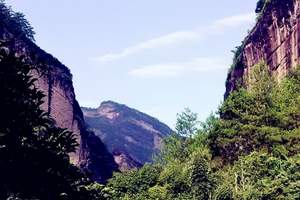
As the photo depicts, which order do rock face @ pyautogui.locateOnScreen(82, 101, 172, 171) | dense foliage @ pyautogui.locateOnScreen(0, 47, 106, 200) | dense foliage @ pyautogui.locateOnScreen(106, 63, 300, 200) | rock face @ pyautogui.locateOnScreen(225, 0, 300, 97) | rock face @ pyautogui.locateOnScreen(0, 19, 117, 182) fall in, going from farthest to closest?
rock face @ pyautogui.locateOnScreen(82, 101, 172, 171)
rock face @ pyautogui.locateOnScreen(0, 19, 117, 182)
rock face @ pyautogui.locateOnScreen(225, 0, 300, 97)
dense foliage @ pyautogui.locateOnScreen(106, 63, 300, 200)
dense foliage @ pyautogui.locateOnScreen(0, 47, 106, 200)

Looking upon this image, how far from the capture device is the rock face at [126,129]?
160 metres

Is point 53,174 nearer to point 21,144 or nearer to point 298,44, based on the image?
point 21,144

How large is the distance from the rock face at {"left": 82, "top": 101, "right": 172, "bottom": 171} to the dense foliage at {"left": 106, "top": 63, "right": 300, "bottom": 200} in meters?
91.4

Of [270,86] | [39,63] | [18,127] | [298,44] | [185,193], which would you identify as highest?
[298,44]

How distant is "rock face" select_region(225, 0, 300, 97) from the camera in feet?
254

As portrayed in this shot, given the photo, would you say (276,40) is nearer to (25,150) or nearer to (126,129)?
(25,150)

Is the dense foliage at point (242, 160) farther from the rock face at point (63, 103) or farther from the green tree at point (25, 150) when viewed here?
the green tree at point (25, 150)

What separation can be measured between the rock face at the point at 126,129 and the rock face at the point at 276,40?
210ft

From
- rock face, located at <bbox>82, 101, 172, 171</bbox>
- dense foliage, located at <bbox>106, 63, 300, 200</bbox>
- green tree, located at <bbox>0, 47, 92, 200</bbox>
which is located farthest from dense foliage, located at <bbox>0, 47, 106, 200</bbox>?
rock face, located at <bbox>82, 101, 172, 171</bbox>

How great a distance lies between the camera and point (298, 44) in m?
76.1

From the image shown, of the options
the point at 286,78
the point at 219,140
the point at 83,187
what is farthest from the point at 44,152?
the point at 286,78

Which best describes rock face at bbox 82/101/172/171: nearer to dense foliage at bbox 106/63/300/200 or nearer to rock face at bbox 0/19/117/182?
rock face at bbox 0/19/117/182

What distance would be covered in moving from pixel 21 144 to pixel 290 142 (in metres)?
39.1

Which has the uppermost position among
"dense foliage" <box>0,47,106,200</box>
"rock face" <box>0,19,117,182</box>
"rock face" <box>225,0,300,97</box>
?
"rock face" <box>225,0,300,97</box>
